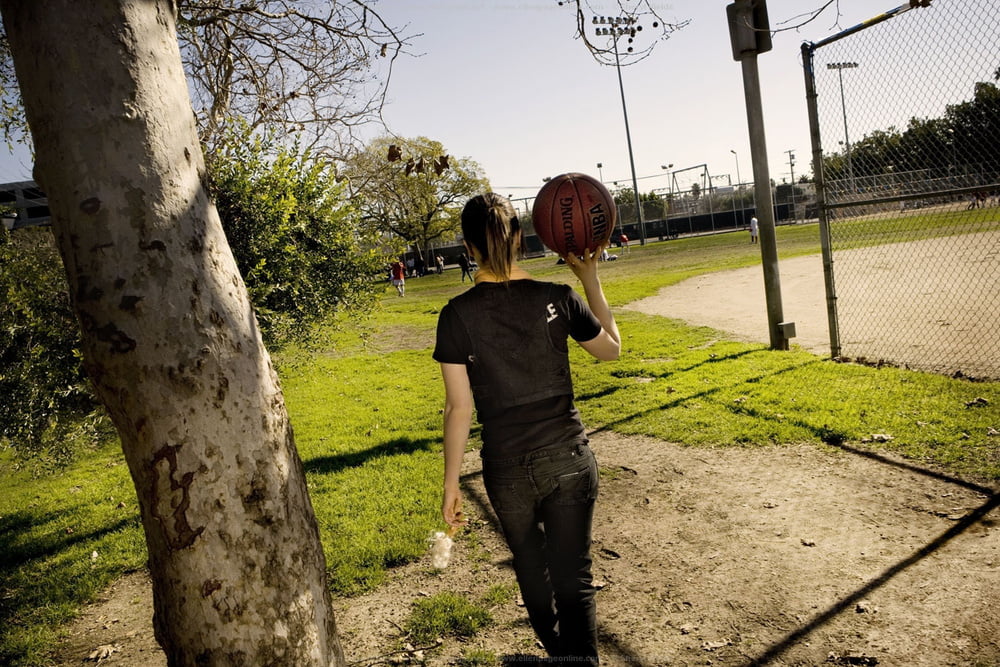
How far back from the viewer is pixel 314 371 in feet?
39.2

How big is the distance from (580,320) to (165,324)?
1472 mm

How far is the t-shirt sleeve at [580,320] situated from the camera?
2543 millimetres

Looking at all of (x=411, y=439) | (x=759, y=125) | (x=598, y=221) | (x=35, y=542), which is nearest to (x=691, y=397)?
(x=411, y=439)

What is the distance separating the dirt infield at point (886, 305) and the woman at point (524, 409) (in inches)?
237

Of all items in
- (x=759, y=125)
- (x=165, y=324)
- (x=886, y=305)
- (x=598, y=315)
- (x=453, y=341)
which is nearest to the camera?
(x=165, y=324)

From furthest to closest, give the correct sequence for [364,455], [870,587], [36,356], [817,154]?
[817,154]
[364,455]
[36,356]
[870,587]

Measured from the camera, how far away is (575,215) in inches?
136

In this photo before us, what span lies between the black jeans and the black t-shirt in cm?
5

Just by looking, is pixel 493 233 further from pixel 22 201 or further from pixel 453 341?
pixel 22 201

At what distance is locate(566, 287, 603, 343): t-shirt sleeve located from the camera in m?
2.54

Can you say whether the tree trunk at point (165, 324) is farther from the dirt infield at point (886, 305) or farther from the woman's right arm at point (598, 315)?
the dirt infield at point (886, 305)

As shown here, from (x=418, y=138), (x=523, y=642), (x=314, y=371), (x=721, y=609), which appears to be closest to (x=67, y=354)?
(x=523, y=642)

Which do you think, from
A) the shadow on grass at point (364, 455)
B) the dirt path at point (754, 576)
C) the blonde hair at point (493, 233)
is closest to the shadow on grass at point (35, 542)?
the dirt path at point (754, 576)

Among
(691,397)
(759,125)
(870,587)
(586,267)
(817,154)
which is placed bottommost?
(870,587)
